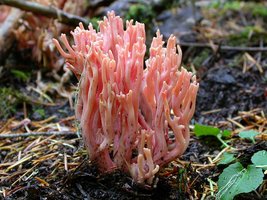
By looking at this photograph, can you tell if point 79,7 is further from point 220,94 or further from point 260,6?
point 260,6

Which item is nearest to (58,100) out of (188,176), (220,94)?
(220,94)

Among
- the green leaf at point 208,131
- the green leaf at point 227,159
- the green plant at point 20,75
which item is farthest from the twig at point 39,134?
the green plant at point 20,75

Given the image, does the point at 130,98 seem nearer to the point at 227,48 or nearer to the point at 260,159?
the point at 260,159

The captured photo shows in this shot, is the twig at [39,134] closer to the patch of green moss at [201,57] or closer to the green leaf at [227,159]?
the green leaf at [227,159]

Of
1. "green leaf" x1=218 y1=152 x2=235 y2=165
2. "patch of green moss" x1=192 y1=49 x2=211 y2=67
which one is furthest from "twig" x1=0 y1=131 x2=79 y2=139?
"patch of green moss" x1=192 y1=49 x2=211 y2=67

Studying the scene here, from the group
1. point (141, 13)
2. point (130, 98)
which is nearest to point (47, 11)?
point (141, 13)

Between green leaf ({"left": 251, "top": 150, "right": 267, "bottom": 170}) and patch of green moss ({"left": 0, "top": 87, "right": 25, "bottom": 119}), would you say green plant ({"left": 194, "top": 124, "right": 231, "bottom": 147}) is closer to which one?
green leaf ({"left": 251, "top": 150, "right": 267, "bottom": 170})
